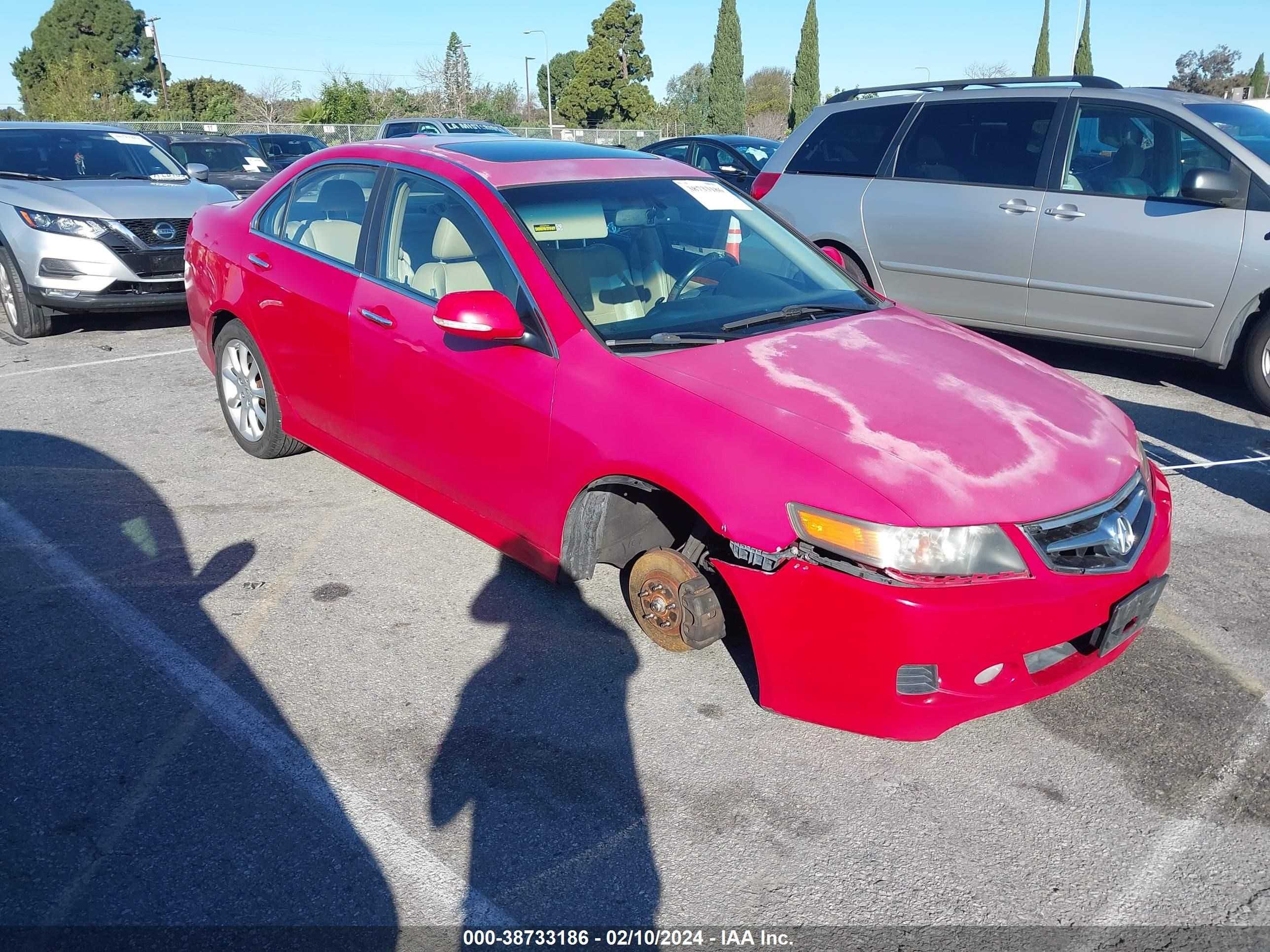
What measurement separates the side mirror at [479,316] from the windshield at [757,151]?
12.0 meters

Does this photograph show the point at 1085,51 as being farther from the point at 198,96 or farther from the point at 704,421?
the point at 704,421

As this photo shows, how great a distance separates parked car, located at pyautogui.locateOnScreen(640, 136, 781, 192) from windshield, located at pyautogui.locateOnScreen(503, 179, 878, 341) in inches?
411

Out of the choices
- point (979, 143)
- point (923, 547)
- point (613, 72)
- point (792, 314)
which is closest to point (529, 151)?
point (792, 314)

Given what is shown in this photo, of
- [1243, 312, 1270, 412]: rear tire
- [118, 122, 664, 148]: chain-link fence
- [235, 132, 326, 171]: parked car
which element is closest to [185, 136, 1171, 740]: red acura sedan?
[1243, 312, 1270, 412]: rear tire

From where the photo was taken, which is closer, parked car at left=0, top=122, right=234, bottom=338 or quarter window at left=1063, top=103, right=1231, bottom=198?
quarter window at left=1063, top=103, right=1231, bottom=198

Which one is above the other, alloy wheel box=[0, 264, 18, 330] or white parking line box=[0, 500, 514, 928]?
alloy wheel box=[0, 264, 18, 330]

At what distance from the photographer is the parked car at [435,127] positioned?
19.7 meters

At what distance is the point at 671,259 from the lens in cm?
420

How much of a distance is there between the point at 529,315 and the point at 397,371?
721 millimetres

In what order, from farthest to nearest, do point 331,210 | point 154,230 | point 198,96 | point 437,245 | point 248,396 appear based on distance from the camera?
point 198,96, point 154,230, point 248,396, point 331,210, point 437,245

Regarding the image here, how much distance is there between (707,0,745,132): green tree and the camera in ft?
181

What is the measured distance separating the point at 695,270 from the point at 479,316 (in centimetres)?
102

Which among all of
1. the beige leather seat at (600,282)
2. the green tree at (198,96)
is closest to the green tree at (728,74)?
the green tree at (198,96)

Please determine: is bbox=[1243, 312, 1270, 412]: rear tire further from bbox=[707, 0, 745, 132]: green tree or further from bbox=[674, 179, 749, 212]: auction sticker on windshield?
bbox=[707, 0, 745, 132]: green tree
